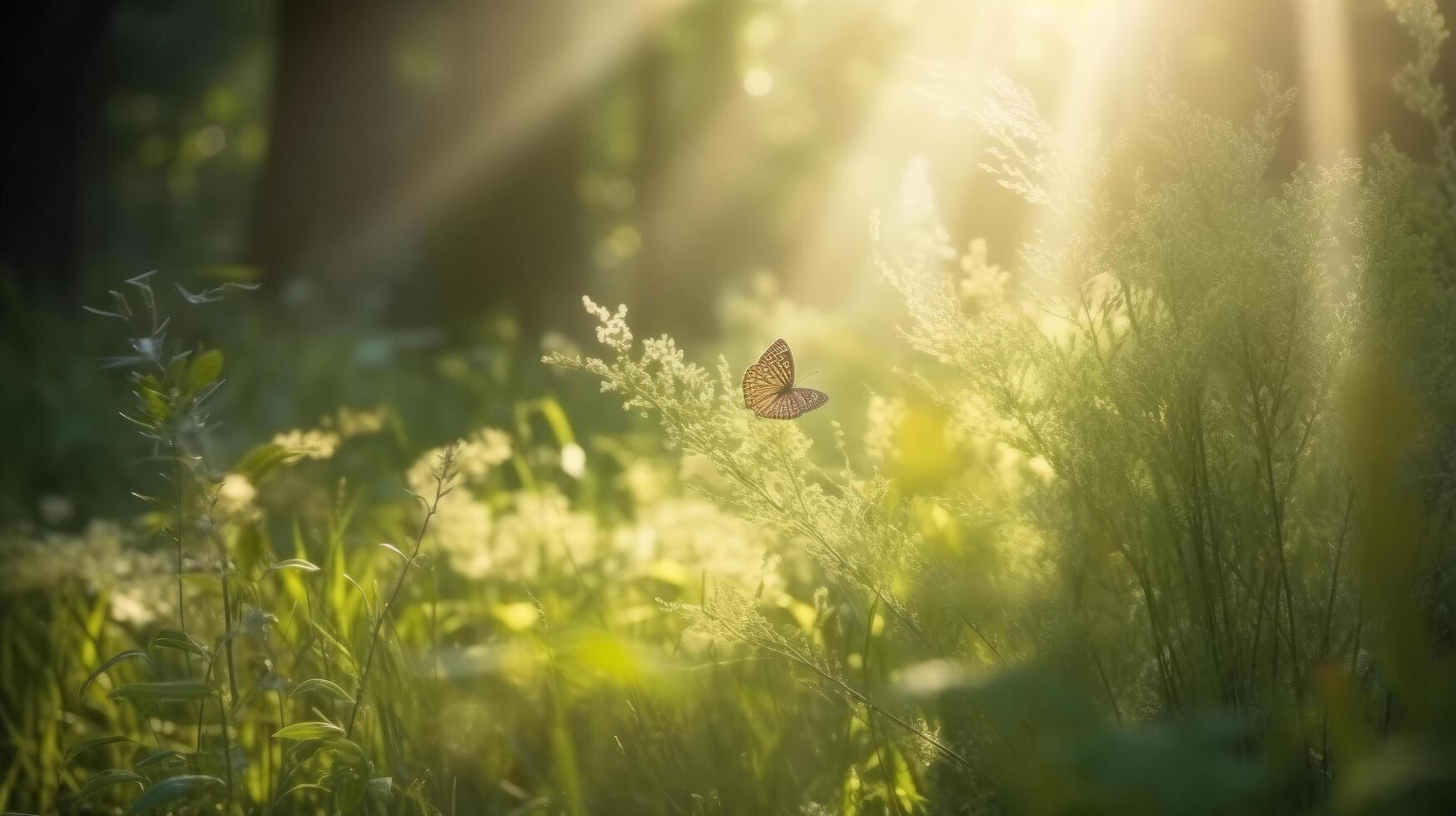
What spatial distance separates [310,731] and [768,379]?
2.52 feet

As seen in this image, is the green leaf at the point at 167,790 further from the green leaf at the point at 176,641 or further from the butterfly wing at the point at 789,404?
the butterfly wing at the point at 789,404

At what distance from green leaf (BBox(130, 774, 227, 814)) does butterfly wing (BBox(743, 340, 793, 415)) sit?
830 mm

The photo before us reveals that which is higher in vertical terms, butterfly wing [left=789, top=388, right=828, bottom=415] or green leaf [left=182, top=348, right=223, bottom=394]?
green leaf [left=182, top=348, right=223, bottom=394]

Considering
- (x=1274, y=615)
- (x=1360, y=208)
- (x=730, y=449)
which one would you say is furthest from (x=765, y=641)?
(x=1360, y=208)

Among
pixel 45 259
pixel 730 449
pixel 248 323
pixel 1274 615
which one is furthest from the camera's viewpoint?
pixel 45 259

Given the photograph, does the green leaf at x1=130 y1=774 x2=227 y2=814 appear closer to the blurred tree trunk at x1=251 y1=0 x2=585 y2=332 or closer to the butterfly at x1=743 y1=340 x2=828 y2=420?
the butterfly at x1=743 y1=340 x2=828 y2=420

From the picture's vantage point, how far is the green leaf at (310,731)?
1.33 metres

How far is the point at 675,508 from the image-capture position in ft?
8.09

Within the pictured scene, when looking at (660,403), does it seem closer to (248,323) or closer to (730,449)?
(730,449)

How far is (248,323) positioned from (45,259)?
4.76 m

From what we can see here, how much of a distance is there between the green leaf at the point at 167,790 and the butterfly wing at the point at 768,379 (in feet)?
2.72

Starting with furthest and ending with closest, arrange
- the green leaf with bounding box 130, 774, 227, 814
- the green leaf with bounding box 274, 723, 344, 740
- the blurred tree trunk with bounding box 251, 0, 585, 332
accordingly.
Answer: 1. the blurred tree trunk with bounding box 251, 0, 585, 332
2. the green leaf with bounding box 274, 723, 344, 740
3. the green leaf with bounding box 130, 774, 227, 814

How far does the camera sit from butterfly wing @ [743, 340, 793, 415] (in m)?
1.39

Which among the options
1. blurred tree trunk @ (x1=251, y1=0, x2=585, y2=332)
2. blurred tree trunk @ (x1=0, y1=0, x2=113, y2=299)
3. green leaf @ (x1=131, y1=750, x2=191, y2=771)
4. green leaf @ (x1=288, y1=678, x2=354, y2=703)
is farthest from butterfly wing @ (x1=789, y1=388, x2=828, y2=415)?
blurred tree trunk @ (x1=0, y1=0, x2=113, y2=299)
